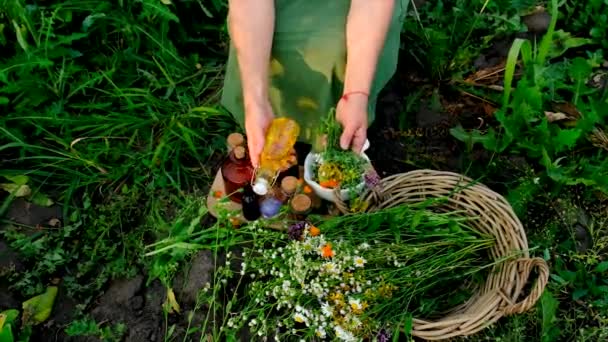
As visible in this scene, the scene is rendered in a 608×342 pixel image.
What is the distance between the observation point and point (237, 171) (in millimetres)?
2051

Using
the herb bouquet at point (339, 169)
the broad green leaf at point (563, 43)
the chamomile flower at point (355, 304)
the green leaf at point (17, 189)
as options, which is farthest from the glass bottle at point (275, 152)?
the broad green leaf at point (563, 43)

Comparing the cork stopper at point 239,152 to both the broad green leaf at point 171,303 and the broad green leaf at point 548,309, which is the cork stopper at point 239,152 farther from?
the broad green leaf at point 548,309

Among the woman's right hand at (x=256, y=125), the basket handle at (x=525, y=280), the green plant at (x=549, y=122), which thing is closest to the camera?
the basket handle at (x=525, y=280)

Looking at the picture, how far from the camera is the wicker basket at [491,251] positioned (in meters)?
1.81

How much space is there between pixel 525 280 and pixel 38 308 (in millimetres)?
1654

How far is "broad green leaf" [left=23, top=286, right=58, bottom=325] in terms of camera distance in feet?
7.09

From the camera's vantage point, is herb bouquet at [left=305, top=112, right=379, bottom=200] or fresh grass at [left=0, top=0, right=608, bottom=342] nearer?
herb bouquet at [left=305, top=112, right=379, bottom=200]

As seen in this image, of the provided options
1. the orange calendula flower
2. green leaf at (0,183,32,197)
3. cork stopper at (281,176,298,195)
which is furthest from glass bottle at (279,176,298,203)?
green leaf at (0,183,32,197)

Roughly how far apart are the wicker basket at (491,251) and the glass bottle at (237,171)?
13.1 inches

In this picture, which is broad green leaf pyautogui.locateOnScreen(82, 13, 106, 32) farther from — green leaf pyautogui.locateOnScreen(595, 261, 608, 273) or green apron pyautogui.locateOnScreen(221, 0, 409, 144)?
green leaf pyautogui.locateOnScreen(595, 261, 608, 273)

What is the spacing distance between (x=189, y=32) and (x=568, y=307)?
194 centimetres

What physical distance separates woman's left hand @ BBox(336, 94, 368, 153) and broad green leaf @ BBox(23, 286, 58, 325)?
1.21 metres

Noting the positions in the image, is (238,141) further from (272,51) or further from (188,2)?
(188,2)

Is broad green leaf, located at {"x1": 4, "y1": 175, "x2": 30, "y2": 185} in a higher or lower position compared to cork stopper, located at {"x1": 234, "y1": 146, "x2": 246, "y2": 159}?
lower
